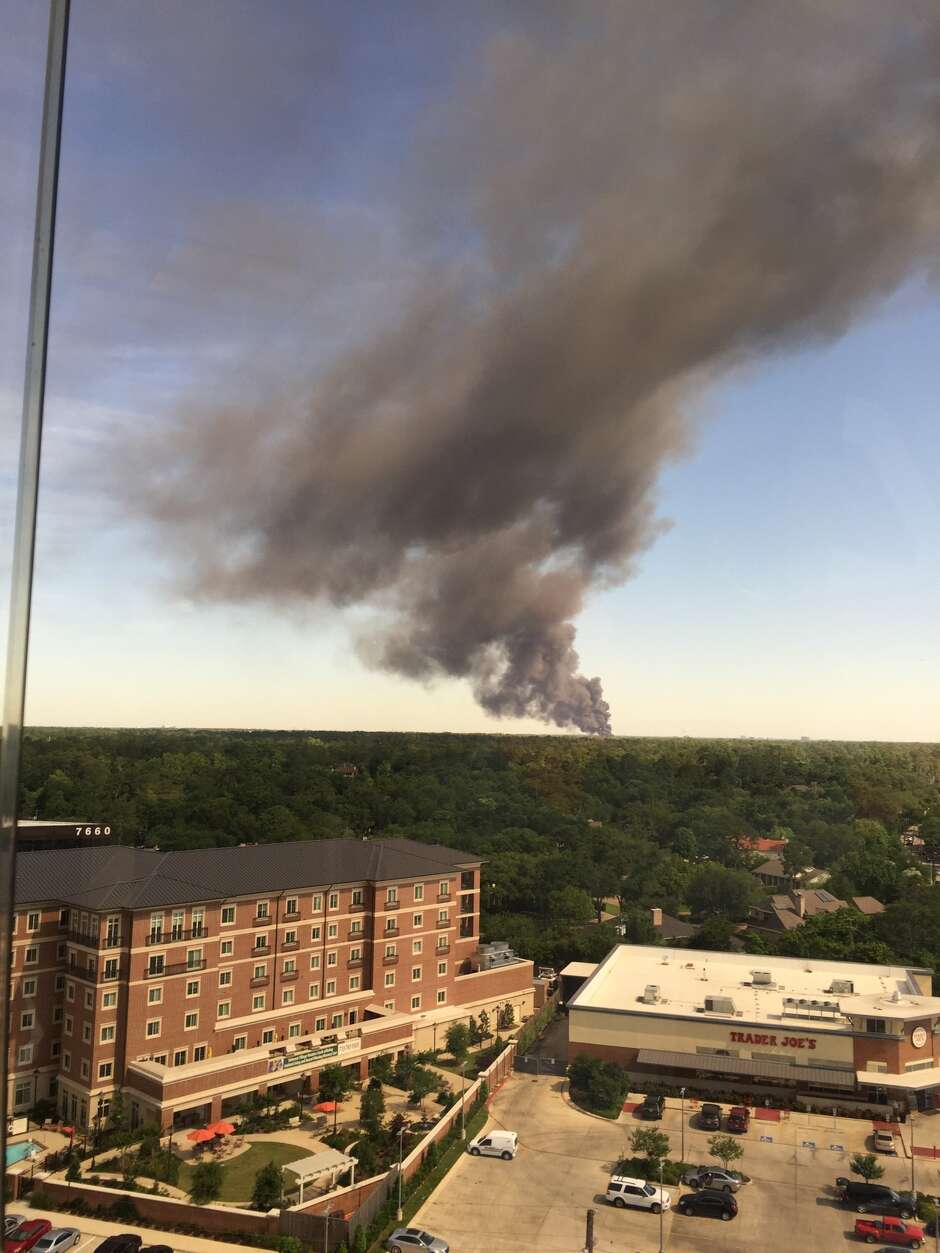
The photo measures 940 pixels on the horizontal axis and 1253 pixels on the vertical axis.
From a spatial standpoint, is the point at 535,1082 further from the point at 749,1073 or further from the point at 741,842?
the point at 741,842

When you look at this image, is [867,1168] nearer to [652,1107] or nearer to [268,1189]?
[652,1107]

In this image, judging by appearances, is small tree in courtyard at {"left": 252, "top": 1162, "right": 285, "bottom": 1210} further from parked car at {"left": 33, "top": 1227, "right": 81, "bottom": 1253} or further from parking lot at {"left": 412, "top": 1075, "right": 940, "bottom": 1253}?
parked car at {"left": 33, "top": 1227, "right": 81, "bottom": 1253}

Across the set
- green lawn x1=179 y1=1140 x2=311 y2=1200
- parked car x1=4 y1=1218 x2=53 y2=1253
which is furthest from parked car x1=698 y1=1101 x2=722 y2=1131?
parked car x1=4 y1=1218 x2=53 y2=1253

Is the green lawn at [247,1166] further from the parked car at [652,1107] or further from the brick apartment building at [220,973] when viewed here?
the parked car at [652,1107]

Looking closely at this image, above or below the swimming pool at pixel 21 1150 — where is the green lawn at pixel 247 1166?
below

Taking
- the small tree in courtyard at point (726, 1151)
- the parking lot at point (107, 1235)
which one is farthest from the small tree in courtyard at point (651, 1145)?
the parking lot at point (107, 1235)
